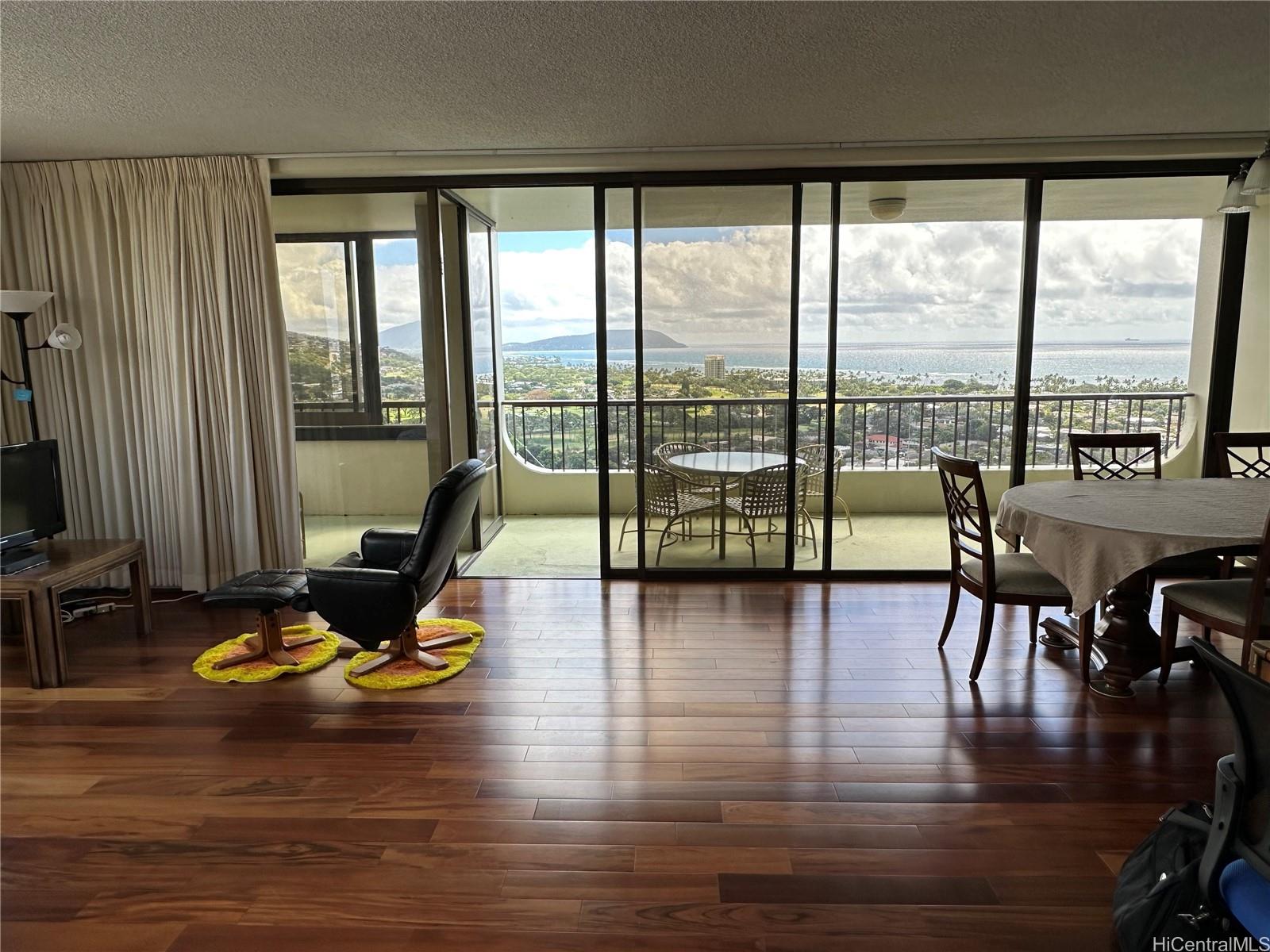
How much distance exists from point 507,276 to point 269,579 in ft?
10.8

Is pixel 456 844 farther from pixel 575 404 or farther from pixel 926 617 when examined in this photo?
pixel 575 404

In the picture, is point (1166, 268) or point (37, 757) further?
point (1166, 268)

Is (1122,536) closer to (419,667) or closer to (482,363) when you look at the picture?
(419,667)

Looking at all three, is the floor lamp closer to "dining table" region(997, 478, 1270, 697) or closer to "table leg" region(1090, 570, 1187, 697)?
"dining table" region(997, 478, 1270, 697)

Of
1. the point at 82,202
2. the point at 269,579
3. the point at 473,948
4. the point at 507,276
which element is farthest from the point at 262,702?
the point at 507,276

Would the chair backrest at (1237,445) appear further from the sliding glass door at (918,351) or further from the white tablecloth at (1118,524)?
the sliding glass door at (918,351)

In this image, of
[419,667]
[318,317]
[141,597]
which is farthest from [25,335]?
[419,667]

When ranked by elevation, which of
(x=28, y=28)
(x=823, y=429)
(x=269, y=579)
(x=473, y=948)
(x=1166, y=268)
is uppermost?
(x=28, y=28)

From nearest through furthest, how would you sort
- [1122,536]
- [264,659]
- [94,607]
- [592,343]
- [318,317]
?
[1122,536] → [264,659] → [94,607] → [318,317] → [592,343]

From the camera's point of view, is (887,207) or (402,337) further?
(887,207)

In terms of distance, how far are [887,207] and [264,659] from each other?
4.33 m

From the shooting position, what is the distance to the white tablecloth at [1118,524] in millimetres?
2600

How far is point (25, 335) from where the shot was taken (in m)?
4.09

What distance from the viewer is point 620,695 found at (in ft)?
9.98
